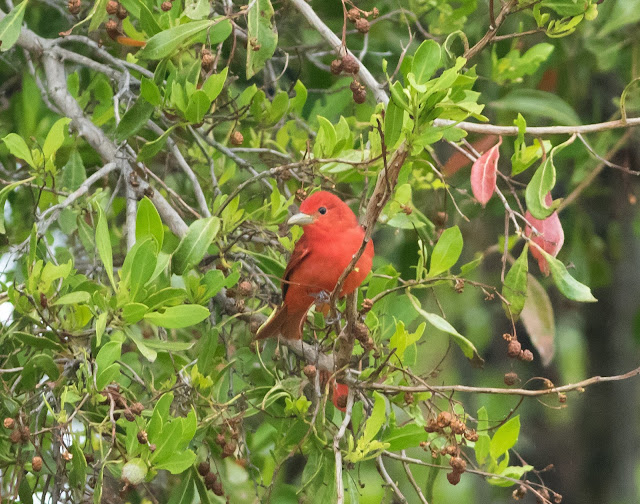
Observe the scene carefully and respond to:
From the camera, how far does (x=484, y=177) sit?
2270 mm

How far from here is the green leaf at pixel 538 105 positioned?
327 centimetres

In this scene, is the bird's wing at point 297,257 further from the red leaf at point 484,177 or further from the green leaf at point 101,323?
the green leaf at point 101,323

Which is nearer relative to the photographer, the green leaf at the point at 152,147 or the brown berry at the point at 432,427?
the brown berry at the point at 432,427

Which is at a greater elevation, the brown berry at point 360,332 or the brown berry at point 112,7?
the brown berry at point 112,7

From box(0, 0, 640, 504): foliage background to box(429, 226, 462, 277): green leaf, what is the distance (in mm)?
202

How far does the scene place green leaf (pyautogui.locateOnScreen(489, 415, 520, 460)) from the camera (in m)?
2.41

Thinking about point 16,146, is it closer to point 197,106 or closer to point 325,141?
point 197,106

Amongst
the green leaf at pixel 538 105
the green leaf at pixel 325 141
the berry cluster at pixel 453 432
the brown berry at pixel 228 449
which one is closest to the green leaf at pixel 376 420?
the berry cluster at pixel 453 432

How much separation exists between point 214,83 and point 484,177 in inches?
29.0

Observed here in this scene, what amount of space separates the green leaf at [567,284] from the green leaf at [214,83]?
93 cm

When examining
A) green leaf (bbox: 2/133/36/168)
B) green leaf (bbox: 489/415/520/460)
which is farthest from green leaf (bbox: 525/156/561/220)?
green leaf (bbox: 2/133/36/168)

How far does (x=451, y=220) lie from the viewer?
3.70 meters

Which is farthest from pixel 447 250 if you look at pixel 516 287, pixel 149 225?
pixel 149 225

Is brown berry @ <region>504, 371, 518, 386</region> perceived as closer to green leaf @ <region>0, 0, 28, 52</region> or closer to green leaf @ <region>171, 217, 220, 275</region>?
green leaf @ <region>171, 217, 220, 275</region>
